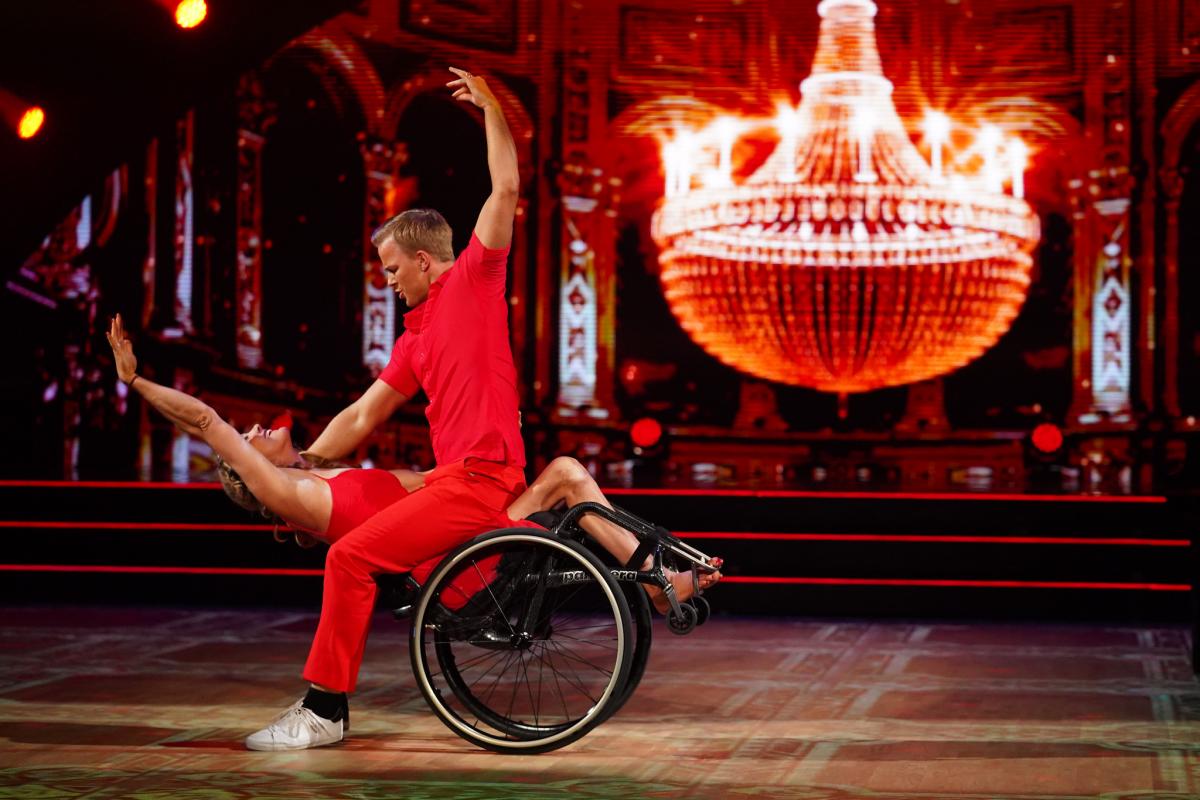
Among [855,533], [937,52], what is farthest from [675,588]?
[937,52]

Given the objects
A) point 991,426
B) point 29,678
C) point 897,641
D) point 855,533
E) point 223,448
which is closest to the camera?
point 223,448

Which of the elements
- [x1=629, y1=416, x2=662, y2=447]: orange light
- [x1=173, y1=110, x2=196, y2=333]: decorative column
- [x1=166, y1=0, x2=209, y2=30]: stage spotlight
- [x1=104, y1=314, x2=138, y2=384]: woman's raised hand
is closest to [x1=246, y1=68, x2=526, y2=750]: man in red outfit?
[x1=104, y1=314, x2=138, y2=384]: woman's raised hand

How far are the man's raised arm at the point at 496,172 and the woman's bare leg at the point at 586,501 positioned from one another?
0.56 metres

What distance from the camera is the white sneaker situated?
154 inches

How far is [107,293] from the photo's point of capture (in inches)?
320

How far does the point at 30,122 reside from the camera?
4977 millimetres

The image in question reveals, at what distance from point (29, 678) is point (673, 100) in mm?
4980

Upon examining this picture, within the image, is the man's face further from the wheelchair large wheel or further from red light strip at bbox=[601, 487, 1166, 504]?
red light strip at bbox=[601, 487, 1166, 504]

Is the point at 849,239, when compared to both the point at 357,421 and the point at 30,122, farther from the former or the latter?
→ the point at 357,421

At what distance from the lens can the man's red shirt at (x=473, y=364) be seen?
388 cm

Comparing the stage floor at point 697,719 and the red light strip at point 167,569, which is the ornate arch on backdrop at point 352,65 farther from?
the stage floor at point 697,719

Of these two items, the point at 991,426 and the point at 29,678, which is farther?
the point at 991,426

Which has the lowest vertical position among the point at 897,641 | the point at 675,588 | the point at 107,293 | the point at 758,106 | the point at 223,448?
the point at 897,641

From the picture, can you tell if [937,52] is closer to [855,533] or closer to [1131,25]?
[1131,25]
